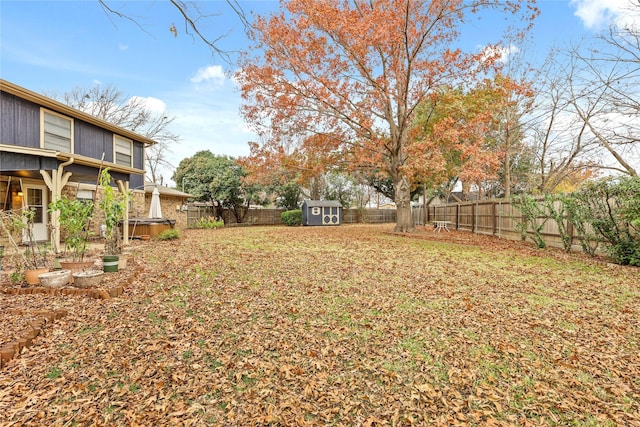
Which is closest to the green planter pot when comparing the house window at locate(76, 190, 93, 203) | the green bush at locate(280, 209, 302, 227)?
the house window at locate(76, 190, 93, 203)

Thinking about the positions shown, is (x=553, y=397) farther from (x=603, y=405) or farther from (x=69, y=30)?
(x=69, y=30)

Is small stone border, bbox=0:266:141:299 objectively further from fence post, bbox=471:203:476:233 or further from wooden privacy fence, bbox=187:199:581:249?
fence post, bbox=471:203:476:233

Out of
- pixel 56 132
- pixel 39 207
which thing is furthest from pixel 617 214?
pixel 39 207

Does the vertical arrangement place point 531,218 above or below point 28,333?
above

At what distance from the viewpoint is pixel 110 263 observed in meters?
5.82

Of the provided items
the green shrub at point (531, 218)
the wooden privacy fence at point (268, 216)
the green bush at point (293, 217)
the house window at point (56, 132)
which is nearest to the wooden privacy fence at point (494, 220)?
the green shrub at point (531, 218)

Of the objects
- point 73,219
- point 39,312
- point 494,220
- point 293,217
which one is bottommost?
point 39,312

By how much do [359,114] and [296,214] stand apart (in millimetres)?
12126

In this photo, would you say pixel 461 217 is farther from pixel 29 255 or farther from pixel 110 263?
pixel 29 255

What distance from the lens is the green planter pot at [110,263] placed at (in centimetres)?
579

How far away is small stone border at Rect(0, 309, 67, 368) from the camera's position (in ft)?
9.38

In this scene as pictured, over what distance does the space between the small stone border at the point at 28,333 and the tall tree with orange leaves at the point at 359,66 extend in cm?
867

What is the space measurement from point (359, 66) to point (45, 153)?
10.2 m

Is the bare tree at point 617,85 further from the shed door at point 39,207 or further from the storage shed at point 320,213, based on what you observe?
the shed door at point 39,207
